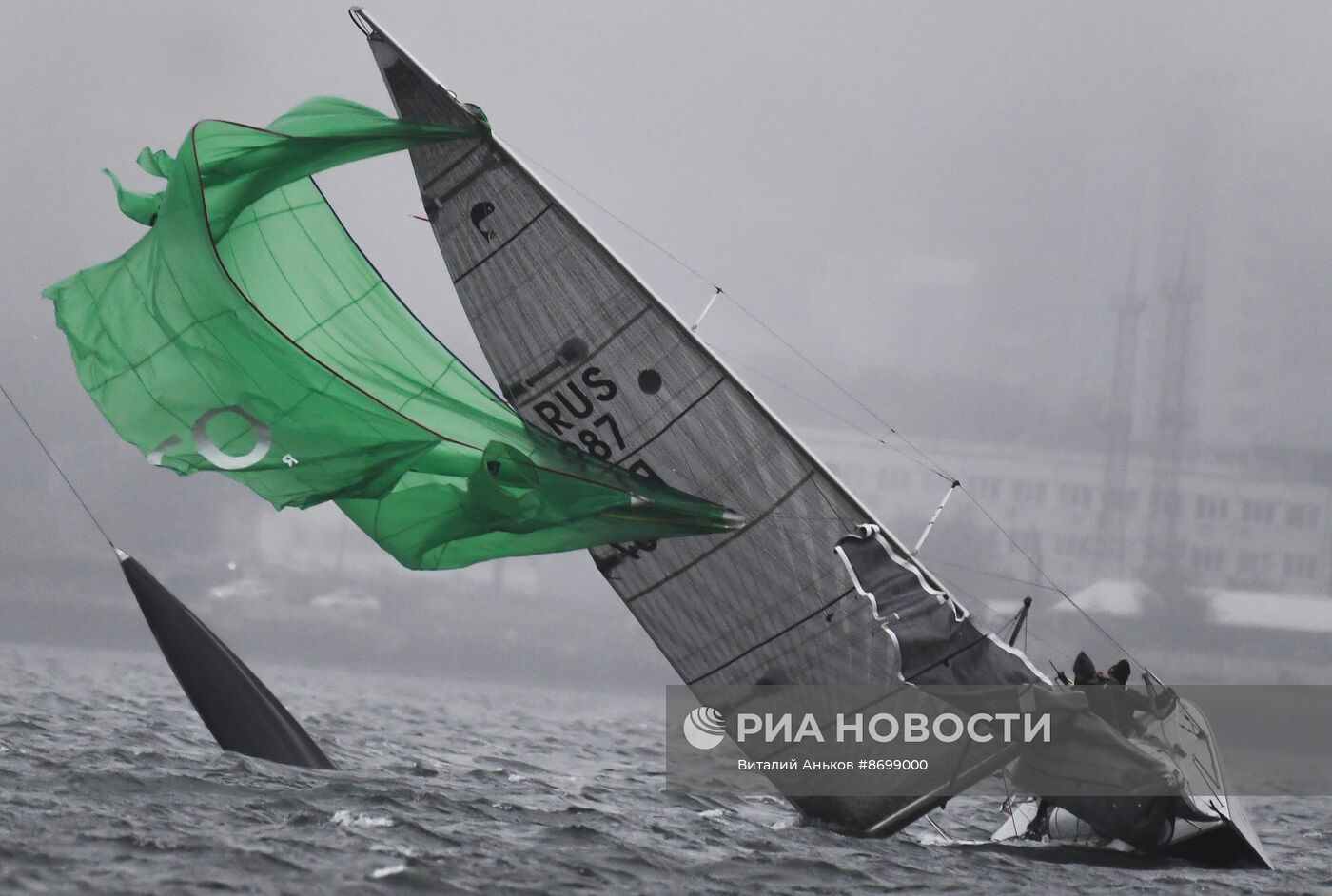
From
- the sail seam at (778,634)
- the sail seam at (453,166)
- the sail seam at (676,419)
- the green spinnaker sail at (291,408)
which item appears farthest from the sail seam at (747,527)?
the sail seam at (453,166)

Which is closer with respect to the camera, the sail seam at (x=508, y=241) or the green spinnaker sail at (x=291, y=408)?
the green spinnaker sail at (x=291, y=408)

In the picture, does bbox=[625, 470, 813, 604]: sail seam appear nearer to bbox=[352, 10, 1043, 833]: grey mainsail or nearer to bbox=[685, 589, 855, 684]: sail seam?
bbox=[352, 10, 1043, 833]: grey mainsail

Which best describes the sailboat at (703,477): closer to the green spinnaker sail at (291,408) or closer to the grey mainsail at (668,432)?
the grey mainsail at (668,432)

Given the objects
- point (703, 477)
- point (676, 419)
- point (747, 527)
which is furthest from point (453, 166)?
point (747, 527)

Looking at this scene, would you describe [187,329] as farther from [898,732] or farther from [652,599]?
[898,732]

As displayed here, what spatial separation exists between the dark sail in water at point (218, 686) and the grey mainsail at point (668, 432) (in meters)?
3.56

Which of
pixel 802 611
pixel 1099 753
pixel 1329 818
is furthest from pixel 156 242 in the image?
pixel 1329 818

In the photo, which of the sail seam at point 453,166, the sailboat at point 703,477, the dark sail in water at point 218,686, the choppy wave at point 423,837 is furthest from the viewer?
the sail seam at point 453,166

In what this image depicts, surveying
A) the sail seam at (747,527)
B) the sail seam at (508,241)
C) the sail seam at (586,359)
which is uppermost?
the sail seam at (508,241)

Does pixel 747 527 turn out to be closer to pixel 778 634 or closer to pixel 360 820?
pixel 778 634

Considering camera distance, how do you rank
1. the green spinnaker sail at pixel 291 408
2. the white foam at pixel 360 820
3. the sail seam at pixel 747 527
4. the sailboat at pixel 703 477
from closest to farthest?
the white foam at pixel 360 820
the green spinnaker sail at pixel 291 408
the sailboat at pixel 703 477
the sail seam at pixel 747 527

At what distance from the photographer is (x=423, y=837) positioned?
12.4 metres

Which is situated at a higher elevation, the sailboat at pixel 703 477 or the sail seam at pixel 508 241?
the sail seam at pixel 508 241

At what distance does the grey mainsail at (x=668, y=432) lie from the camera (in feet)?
46.5
